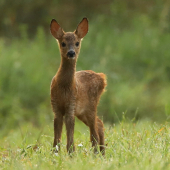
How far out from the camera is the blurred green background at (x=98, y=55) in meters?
10.7

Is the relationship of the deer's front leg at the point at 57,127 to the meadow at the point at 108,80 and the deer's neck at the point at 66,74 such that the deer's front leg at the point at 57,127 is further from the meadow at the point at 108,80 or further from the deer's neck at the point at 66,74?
the deer's neck at the point at 66,74

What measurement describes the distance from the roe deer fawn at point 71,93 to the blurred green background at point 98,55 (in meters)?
3.59

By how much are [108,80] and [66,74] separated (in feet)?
21.2

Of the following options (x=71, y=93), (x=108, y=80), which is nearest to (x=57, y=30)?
(x=71, y=93)

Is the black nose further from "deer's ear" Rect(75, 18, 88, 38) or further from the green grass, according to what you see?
the green grass

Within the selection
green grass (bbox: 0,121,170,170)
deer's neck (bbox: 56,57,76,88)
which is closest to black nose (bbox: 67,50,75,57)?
deer's neck (bbox: 56,57,76,88)

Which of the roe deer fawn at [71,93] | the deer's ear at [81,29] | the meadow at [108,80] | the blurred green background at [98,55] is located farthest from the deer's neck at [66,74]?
the blurred green background at [98,55]

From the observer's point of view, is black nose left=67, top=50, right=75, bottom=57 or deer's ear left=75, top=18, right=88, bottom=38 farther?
deer's ear left=75, top=18, right=88, bottom=38

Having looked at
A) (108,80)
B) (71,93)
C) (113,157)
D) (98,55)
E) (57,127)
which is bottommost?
(113,157)

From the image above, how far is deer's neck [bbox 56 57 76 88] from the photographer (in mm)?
5359

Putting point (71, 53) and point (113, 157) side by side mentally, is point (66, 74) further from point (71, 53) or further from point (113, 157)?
point (113, 157)

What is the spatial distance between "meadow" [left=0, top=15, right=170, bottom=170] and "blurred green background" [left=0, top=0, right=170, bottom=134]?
0.02 m

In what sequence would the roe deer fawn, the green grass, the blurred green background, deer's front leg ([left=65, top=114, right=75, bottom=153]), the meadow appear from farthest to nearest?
the blurred green background < the meadow < the roe deer fawn < deer's front leg ([left=65, top=114, right=75, bottom=153]) < the green grass

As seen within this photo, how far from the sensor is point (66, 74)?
17.7 ft
